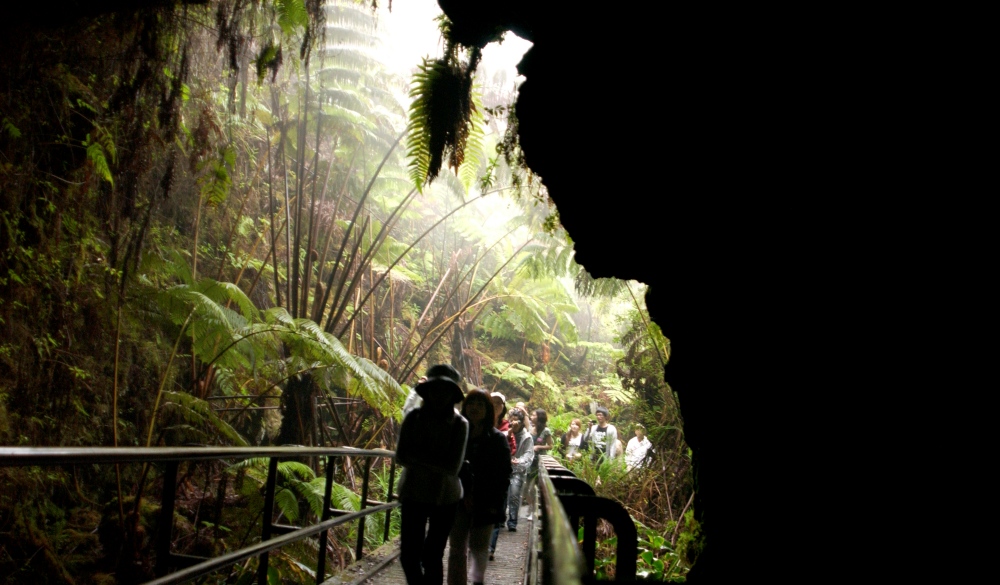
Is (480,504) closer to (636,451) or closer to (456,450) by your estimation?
(456,450)

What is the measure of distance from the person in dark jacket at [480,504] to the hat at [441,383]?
575 millimetres

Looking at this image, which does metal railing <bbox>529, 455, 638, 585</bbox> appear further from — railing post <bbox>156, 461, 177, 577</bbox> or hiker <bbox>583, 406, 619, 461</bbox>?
hiker <bbox>583, 406, 619, 461</bbox>

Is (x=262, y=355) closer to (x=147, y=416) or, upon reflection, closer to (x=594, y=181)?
(x=147, y=416)

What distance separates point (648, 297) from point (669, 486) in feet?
14.1

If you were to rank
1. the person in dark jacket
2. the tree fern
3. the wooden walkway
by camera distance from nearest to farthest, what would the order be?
the person in dark jacket
the wooden walkway
the tree fern

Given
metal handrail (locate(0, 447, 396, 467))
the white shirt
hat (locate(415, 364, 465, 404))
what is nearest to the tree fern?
hat (locate(415, 364, 465, 404))

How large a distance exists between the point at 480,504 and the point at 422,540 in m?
0.61

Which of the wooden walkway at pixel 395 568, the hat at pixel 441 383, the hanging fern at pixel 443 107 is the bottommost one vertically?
the wooden walkway at pixel 395 568

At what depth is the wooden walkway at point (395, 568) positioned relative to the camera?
4090mm

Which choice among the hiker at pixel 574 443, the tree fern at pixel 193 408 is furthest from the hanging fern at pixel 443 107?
the hiker at pixel 574 443

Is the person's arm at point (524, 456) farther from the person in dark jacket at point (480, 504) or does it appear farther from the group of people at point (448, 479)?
the person in dark jacket at point (480, 504)

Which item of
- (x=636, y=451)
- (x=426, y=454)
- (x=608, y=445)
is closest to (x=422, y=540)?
(x=426, y=454)

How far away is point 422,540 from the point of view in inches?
131

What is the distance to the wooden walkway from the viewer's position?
4.09 meters
